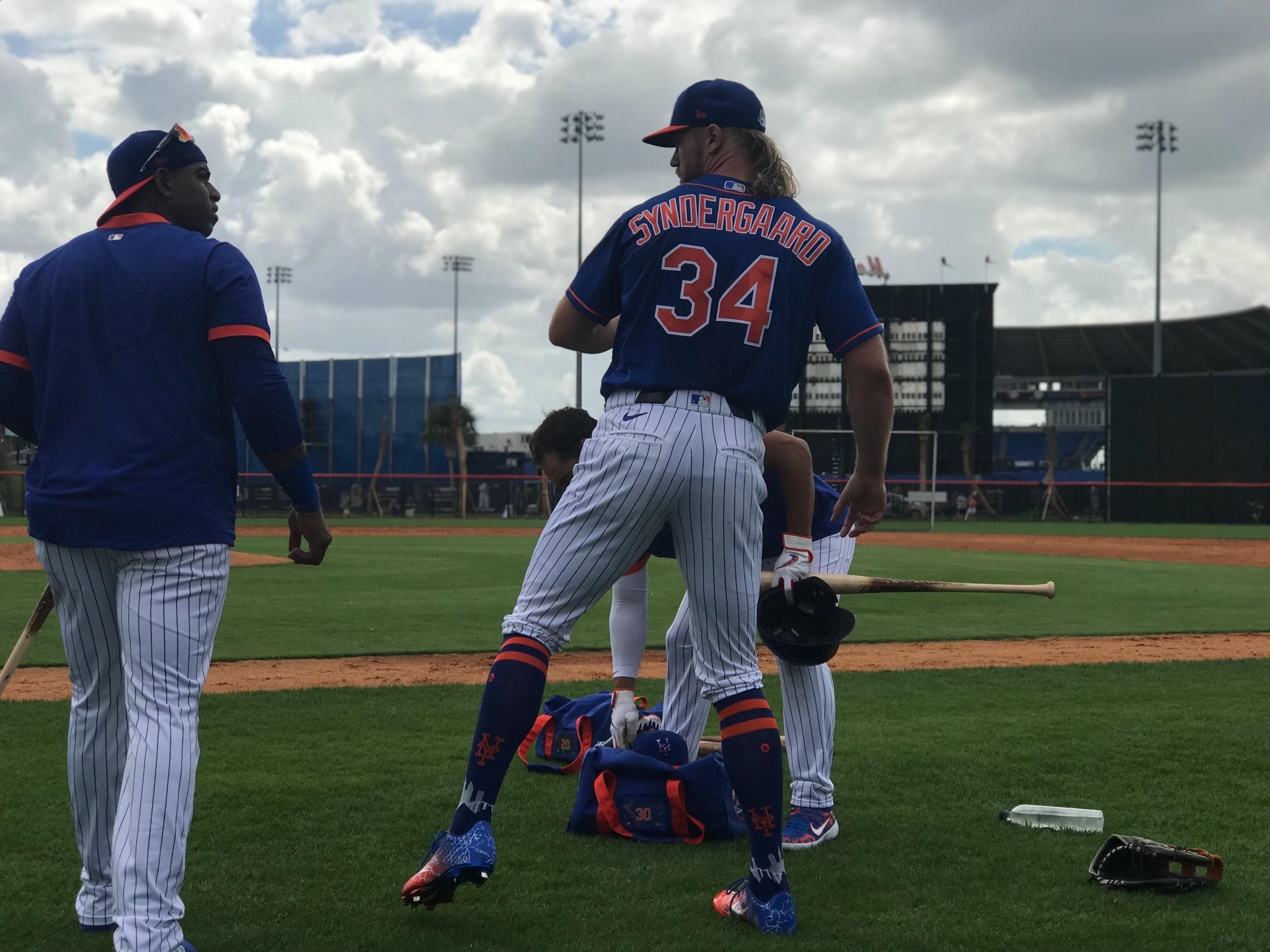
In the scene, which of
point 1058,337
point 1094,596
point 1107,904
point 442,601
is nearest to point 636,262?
point 1107,904

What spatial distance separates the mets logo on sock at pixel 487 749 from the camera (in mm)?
2697

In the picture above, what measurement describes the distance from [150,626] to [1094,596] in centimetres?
1221

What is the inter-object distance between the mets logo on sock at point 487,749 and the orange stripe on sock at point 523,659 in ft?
0.59

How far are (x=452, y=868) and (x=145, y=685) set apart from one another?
79cm

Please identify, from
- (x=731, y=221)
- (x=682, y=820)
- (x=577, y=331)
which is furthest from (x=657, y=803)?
(x=731, y=221)

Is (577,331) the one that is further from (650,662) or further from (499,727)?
(650,662)

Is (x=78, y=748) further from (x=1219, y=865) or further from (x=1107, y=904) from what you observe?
(x=1219, y=865)

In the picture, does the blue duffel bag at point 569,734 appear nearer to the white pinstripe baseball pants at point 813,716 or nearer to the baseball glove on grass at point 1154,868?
the white pinstripe baseball pants at point 813,716

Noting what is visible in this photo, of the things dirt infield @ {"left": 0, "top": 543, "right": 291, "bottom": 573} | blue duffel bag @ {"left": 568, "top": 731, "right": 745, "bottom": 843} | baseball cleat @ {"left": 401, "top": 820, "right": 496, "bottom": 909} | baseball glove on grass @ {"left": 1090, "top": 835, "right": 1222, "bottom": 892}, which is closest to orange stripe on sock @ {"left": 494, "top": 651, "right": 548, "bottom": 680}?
baseball cleat @ {"left": 401, "top": 820, "right": 496, "bottom": 909}

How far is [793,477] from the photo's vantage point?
11.6ft

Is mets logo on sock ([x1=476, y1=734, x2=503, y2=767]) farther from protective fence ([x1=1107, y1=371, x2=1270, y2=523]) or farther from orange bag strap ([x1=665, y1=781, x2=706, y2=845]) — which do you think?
protective fence ([x1=1107, y1=371, x2=1270, y2=523])

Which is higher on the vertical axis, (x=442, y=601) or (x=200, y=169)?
(x=200, y=169)

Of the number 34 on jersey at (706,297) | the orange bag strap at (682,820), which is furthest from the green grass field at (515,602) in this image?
the number 34 on jersey at (706,297)

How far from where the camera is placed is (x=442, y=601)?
11.7 m
